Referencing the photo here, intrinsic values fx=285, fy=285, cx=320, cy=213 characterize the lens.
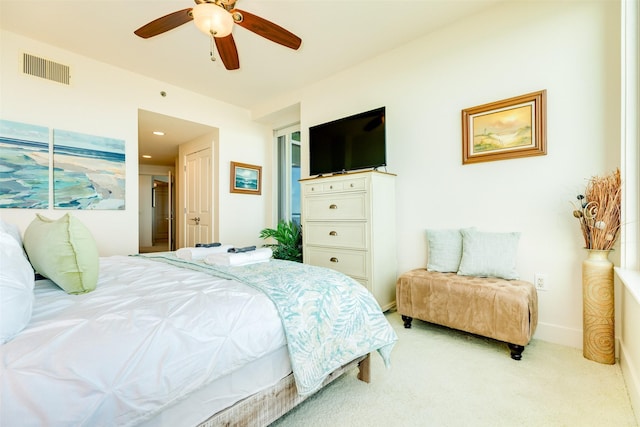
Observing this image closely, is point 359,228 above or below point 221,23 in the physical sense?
below

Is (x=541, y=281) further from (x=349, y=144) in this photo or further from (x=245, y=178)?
(x=245, y=178)

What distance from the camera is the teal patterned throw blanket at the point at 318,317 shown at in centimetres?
122

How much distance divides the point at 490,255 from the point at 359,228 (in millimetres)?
1130

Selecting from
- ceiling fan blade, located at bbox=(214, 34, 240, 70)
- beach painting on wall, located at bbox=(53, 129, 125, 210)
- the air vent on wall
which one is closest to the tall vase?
ceiling fan blade, located at bbox=(214, 34, 240, 70)

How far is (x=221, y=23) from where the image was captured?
1.80 meters

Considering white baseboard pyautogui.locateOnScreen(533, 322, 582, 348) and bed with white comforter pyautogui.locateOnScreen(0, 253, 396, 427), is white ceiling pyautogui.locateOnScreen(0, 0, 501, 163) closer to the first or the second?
bed with white comforter pyautogui.locateOnScreen(0, 253, 396, 427)

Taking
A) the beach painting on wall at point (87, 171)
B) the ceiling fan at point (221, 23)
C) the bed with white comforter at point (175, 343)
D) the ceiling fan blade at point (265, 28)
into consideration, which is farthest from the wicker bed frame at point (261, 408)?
the beach painting on wall at point (87, 171)

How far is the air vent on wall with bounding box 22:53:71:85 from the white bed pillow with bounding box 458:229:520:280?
4439mm

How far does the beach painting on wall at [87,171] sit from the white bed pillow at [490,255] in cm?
382

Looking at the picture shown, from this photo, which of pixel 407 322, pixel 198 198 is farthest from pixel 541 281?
pixel 198 198

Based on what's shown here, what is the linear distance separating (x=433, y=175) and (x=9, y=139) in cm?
418

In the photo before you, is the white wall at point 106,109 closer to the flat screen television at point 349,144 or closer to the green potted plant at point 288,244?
the green potted plant at point 288,244

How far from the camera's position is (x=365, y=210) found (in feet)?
9.07

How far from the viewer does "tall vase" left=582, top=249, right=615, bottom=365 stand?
183cm
